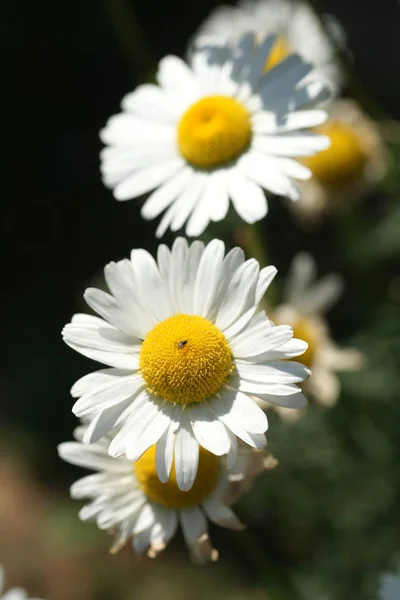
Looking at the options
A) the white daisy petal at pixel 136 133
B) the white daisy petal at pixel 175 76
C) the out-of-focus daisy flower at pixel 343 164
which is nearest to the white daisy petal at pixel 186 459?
the white daisy petal at pixel 136 133

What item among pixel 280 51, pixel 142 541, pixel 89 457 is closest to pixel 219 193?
pixel 89 457

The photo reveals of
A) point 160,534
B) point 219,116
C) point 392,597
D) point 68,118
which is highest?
point 68,118

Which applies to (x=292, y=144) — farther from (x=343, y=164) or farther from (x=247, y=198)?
(x=343, y=164)

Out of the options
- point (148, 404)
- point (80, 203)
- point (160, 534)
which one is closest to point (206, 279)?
point (148, 404)

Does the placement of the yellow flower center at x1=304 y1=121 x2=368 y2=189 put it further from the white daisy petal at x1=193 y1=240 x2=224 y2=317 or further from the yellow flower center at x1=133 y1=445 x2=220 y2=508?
the yellow flower center at x1=133 y1=445 x2=220 y2=508

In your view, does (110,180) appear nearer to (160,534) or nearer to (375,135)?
(160,534)

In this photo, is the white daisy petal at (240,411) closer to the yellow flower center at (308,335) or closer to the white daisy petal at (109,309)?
the white daisy petal at (109,309)
